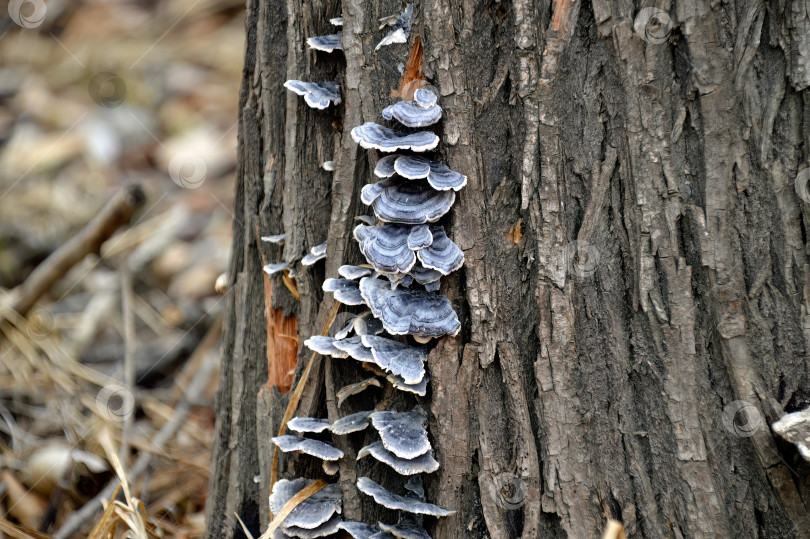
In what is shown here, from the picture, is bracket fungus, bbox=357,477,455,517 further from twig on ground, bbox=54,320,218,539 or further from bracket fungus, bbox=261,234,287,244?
twig on ground, bbox=54,320,218,539

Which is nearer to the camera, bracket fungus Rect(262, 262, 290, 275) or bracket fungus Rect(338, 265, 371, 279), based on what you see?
bracket fungus Rect(338, 265, 371, 279)

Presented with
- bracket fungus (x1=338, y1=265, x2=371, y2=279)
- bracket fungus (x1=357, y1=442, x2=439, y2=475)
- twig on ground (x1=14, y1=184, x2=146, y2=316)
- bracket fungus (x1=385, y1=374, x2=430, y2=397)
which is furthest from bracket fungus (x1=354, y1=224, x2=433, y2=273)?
twig on ground (x1=14, y1=184, x2=146, y2=316)

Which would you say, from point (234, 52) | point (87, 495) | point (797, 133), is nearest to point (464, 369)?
point (797, 133)

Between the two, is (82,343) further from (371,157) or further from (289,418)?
(371,157)

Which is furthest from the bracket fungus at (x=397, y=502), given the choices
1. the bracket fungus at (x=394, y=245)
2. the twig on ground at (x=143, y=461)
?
the twig on ground at (x=143, y=461)

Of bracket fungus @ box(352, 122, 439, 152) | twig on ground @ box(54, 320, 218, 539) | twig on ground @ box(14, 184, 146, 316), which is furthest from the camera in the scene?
twig on ground @ box(14, 184, 146, 316)

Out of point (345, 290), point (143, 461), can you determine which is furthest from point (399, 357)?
point (143, 461)
